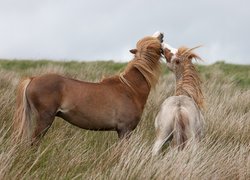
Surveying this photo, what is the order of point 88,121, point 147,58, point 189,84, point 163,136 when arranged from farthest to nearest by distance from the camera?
point 147,58 → point 189,84 → point 88,121 → point 163,136

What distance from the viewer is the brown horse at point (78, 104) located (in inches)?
195

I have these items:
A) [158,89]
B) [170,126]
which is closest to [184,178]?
[170,126]

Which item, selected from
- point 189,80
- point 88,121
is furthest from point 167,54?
point 88,121

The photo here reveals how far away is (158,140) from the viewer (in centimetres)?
480

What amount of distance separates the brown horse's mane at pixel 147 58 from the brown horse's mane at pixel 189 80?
0.31 metres

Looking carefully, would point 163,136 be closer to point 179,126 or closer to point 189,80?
point 179,126

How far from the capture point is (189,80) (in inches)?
227

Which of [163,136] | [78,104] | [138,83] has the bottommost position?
[163,136]

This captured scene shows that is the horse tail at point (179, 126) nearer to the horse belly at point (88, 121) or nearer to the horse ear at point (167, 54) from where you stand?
the horse belly at point (88, 121)

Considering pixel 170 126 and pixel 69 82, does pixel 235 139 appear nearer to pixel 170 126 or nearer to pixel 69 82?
pixel 170 126

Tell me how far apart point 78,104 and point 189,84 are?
1490 millimetres

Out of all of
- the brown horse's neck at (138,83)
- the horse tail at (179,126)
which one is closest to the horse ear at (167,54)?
the brown horse's neck at (138,83)

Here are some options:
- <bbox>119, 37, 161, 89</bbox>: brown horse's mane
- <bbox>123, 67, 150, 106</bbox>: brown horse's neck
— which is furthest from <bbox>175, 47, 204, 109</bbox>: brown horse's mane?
<bbox>123, 67, 150, 106</bbox>: brown horse's neck

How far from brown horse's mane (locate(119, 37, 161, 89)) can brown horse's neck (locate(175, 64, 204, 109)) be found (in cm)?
35
